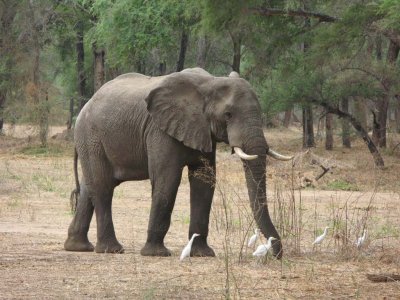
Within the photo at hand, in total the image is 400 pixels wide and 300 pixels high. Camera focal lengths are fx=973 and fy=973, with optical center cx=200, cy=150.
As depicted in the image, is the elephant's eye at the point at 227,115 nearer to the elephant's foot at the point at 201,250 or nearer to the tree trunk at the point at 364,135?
the elephant's foot at the point at 201,250

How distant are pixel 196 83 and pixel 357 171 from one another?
1449 centimetres

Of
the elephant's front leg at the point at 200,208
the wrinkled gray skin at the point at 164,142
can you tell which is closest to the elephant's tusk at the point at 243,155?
the wrinkled gray skin at the point at 164,142

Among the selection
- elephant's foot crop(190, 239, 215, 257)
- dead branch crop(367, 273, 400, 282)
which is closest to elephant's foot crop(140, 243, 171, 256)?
Result: elephant's foot crop(190, 239, 215, 257)

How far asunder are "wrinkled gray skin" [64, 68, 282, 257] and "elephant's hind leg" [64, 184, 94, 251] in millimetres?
13

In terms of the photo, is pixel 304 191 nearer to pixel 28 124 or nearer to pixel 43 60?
pixel 28 124

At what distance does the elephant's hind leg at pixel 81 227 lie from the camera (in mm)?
12109

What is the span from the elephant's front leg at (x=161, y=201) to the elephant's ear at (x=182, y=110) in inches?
15.1

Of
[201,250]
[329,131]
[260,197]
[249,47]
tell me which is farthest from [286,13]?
[329,131]

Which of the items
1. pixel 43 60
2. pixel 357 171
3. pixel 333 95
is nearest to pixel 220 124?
pixel 357 171

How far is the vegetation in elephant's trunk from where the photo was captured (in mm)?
10000

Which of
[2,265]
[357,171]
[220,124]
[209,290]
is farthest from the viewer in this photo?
[357,171]

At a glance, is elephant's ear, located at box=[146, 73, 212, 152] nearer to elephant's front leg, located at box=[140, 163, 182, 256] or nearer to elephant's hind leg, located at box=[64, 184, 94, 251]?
elephant's front leg, located at box=[140, 163, 182, 256]

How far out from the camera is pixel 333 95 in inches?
1120

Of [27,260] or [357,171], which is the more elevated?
[27,260]
